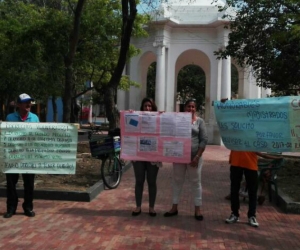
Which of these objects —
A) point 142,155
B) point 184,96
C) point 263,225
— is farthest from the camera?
point 184,96

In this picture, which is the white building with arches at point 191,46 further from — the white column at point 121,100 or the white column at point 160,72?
the white column at point 121,100

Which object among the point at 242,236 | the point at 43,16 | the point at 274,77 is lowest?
the point at 242,236

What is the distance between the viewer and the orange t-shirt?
634 cm

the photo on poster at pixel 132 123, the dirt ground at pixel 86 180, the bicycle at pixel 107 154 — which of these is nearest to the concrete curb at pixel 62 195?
the dirt ground at pixel 86 180

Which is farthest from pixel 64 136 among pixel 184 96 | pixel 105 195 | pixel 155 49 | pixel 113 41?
pixel 184 96

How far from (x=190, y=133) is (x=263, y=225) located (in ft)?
5.67

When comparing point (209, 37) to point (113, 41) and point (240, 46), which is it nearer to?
point (113, 41)

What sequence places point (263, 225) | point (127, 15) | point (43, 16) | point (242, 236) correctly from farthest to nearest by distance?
point (43, 16)
point (127, 15)
point (263, 225)
point (242, 236)

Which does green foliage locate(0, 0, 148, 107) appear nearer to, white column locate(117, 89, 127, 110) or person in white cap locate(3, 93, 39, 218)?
white column locate(117, 89, 127, 110)

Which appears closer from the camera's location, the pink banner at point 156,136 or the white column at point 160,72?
the pink banner at point 156,136

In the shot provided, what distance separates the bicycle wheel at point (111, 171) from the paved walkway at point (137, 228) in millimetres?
1002

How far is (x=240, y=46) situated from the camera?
14.0 meters

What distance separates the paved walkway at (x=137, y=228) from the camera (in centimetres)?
548

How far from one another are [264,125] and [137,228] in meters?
2.38
